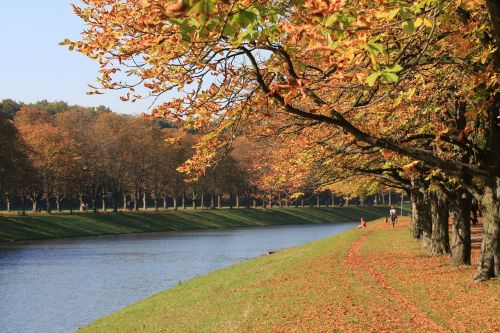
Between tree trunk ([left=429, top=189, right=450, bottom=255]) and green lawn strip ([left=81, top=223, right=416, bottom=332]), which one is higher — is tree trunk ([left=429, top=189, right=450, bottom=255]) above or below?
above

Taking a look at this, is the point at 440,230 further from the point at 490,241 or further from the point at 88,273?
the point at 88,273

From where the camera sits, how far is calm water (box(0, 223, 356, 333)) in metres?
27.1

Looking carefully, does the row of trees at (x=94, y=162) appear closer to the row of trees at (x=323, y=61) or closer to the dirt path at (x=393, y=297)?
the dirt path at (x=393, y=297)

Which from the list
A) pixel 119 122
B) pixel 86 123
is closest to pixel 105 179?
pixel 119 122

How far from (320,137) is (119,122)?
90.1 m

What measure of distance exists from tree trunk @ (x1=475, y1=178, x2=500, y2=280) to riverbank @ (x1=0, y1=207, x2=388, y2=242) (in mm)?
57027

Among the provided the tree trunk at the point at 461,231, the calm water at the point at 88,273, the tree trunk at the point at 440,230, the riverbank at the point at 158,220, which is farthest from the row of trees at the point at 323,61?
the riverbank at the point at 158,220

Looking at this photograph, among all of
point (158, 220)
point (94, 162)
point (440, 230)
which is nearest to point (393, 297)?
point (440, 230)

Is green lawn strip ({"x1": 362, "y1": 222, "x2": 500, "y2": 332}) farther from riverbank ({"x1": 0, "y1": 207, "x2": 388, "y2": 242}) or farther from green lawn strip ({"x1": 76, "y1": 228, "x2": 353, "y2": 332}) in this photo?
riverbank ({"x1": 0, "y1": 207, "x2": 388, "y2": 242})

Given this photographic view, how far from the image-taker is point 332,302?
1758 centimetres

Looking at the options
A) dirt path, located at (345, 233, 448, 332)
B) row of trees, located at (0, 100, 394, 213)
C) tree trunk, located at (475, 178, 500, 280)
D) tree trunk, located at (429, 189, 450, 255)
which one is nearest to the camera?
dirt path, located at (345, 233, 448, 332)

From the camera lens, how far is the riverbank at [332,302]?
15.0 m

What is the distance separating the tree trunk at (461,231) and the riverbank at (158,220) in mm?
53669

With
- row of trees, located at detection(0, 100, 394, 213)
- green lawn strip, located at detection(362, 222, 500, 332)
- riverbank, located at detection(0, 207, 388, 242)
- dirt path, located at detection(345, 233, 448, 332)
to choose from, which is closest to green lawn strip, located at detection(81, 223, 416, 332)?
dirt path, located at detection(345, 233, 448, 332)
